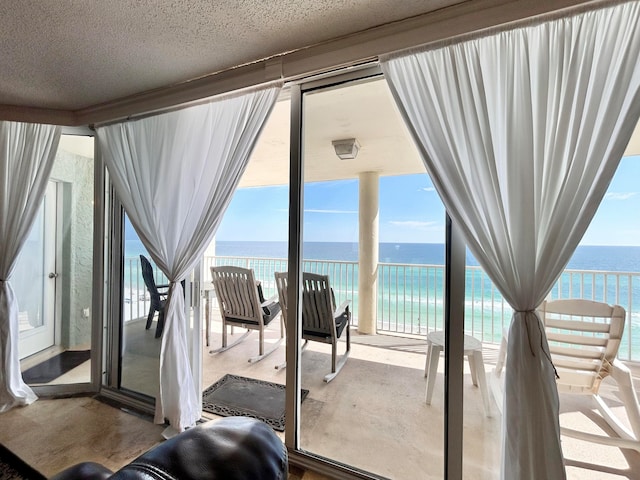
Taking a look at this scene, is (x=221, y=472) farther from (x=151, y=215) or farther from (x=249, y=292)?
(x=249, y=292)

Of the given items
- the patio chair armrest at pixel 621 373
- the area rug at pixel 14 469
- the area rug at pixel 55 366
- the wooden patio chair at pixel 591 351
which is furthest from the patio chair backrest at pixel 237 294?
the patio chair armrest at pixel 621 373

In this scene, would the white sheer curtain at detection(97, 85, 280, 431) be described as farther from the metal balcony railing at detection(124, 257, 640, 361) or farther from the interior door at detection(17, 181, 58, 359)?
the interior door at detection(17, 181, 58, 359)

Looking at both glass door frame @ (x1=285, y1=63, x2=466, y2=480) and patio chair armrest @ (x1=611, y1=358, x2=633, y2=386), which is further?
patio chair armrest @ (x1=611, y1=358, x2=633, y2=386)

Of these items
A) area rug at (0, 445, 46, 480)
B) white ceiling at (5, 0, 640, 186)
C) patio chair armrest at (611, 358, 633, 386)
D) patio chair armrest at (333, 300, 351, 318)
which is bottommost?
area rug at (0, 445, 46, 480)

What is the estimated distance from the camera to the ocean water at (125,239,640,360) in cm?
155

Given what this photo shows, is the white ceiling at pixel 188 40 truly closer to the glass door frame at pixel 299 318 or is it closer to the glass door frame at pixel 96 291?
the glass door frame at pixel 299 318

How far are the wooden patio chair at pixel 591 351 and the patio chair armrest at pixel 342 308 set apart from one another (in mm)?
1402

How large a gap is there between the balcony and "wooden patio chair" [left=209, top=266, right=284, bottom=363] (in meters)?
0.36

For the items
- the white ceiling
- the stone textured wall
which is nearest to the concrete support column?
the white ceiling

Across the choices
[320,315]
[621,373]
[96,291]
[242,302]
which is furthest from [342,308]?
[96,291]

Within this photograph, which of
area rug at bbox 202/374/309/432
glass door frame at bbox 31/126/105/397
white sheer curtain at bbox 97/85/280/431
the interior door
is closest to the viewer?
white sheer curtain at bbox 97/85/280/431

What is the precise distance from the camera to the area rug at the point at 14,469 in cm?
160

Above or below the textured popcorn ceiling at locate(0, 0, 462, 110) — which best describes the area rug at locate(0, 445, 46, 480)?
below

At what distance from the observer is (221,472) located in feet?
1.80
